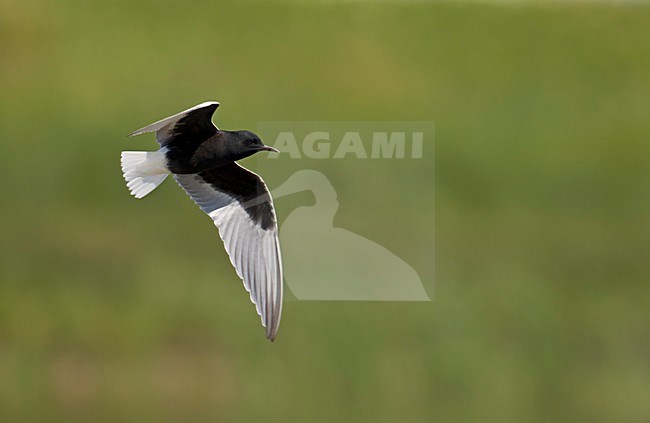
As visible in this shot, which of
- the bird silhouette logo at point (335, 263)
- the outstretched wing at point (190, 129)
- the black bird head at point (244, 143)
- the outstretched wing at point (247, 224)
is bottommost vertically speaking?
the outstretched wing at point (247, 224)

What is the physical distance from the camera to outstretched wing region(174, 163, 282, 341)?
200cm

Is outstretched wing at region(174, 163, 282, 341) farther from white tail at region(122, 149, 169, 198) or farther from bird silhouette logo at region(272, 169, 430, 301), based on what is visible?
bird silhouette logo at region(272, 169, 430, 301)

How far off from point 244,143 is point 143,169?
20 centimetres

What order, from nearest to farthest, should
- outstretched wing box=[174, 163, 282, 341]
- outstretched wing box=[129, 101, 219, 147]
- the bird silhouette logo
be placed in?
1. outstretched wing box=[129, 101, 219, 147]
2. outstretched wing box=[174, 163, 282, 341]
3. the bird silhouette logo

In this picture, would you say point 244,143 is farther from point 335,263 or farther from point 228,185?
point 335,263

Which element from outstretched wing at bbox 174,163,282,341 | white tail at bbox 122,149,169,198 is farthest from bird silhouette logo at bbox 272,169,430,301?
white tail at bbox 122,149,169,198

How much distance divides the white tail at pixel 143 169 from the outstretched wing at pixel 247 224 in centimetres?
13

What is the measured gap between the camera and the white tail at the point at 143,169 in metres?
1.92

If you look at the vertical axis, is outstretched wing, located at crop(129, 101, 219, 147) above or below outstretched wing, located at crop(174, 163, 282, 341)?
above

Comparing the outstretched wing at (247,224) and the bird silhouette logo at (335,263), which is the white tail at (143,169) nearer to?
the outstretched wing at (247,224)

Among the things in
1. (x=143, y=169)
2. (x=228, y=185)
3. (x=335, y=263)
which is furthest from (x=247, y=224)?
(x=335, y=263)

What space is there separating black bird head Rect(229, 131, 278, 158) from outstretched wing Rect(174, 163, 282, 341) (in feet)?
0.49

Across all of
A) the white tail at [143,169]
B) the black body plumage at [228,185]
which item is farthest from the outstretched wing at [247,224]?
the white tail at [143,169]

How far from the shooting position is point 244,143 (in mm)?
1876
